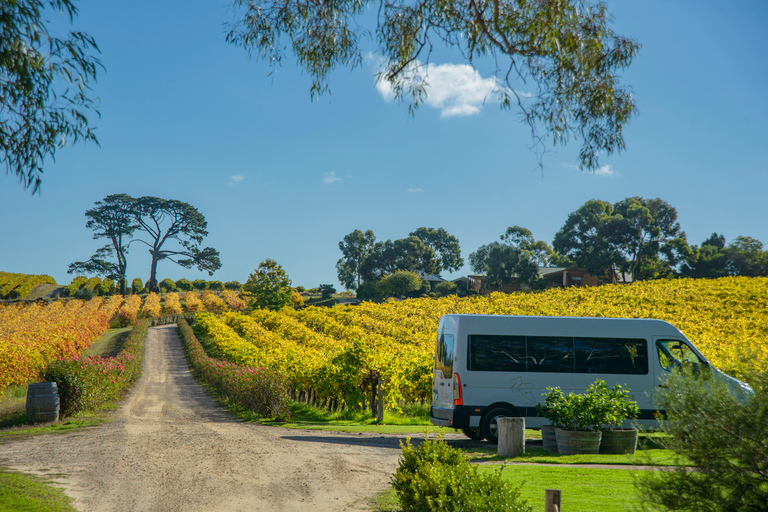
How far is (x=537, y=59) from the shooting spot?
8375mm

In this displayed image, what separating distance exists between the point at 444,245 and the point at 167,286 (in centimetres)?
4934

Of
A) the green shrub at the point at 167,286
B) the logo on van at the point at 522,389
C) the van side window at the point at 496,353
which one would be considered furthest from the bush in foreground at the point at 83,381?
the green shrub at the point at 167,286

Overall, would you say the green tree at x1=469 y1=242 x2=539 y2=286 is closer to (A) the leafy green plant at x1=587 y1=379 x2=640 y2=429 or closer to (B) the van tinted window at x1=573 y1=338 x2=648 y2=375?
(B) the van tinted window at x1=573 y1=338 x2=648 y2=375

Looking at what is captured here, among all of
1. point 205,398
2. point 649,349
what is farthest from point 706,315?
point 205,398

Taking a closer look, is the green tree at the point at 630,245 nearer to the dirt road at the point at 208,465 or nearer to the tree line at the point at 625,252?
the tree line at the point at 625,252

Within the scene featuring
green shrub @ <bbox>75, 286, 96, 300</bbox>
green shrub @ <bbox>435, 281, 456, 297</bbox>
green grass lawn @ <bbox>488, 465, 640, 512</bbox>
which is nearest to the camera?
green grass lawn @ <bbox>488, 465, 640, 512</bbox>

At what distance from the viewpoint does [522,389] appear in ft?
33.4

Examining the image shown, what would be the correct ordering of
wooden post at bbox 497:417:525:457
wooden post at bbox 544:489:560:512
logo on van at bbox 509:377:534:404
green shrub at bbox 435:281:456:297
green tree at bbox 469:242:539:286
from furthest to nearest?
1. green shrub at bbox 435:281:456:297
2. green tree at bbox 469:242:539:286
3. logo on van at bbox 509:377:534:404
4. wooden post at bbox 497:417:525:457
5. wooden post at bbox 544:489:560:512

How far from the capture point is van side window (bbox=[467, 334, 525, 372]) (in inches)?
402

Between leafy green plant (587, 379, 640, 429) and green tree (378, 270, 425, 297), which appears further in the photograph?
green tree (378, 270, 425, 297)

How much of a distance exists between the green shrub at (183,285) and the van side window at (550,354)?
75.2 meters

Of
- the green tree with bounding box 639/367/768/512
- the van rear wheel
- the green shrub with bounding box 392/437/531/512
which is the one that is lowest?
the van rear wheel

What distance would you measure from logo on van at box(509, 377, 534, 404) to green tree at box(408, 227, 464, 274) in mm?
83298

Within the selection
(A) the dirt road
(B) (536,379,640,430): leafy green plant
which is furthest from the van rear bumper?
(B) (536,379,640,430): leafy green plant
